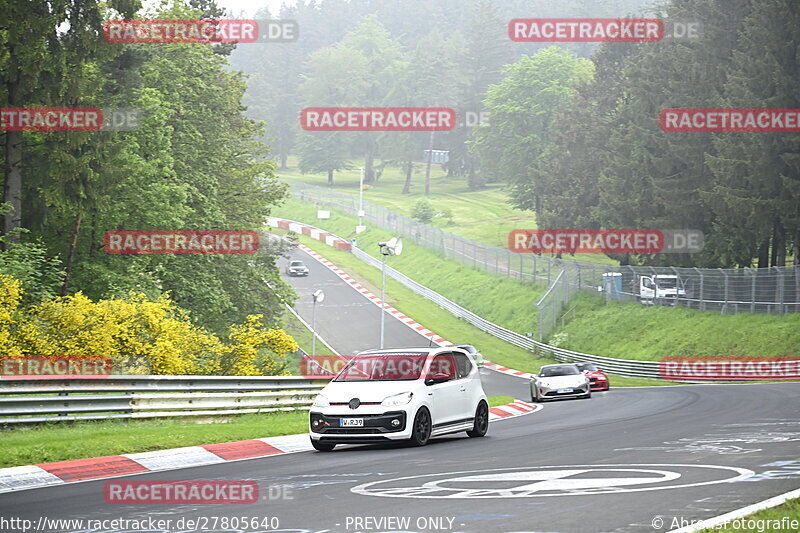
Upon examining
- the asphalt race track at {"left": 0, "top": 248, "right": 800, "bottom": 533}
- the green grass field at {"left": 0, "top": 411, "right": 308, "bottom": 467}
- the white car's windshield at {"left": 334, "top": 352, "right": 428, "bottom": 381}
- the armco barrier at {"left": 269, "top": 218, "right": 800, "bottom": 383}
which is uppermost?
the white car's windshield at {"left": 334, "top": 352, "right": 428, "bottom": 381}

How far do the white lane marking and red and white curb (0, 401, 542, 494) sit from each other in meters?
3.76

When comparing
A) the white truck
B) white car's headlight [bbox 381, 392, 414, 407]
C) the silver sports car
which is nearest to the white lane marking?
white car's headlight [bbox 381, 392, 414, 407]

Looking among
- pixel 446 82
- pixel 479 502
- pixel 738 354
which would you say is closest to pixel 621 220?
pixel 738 354

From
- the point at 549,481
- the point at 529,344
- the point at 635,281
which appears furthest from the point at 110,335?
the point at 529,344

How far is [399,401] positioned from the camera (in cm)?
1620

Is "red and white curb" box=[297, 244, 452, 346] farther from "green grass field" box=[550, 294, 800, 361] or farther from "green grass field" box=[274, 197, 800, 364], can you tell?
"green grass field" box=[550, 294, 800, 361]

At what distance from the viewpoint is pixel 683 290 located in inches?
2203

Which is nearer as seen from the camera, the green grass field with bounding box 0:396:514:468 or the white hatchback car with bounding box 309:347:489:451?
the green grass field with bounding box 0:396:514:468

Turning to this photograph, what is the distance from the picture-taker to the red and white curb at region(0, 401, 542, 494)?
12.7 metres

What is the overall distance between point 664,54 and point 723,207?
16.8 meters

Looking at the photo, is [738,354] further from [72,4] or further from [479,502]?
[479,502]

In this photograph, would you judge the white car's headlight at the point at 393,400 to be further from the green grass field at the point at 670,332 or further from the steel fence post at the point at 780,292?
the steel fence post at the point at 780,292

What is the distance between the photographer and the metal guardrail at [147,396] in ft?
57.5

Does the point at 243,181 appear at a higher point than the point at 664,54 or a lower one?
lower
